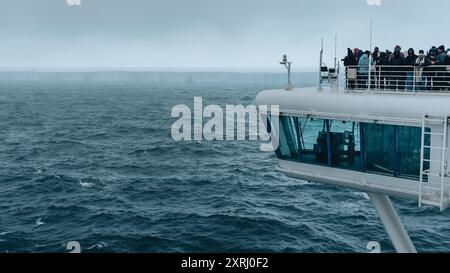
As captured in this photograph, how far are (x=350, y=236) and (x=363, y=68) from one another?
914 inches

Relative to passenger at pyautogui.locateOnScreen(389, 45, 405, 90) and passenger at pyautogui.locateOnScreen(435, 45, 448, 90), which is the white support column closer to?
passenger at pyautogui.locateOnScreen(389, 45, 405, 90)

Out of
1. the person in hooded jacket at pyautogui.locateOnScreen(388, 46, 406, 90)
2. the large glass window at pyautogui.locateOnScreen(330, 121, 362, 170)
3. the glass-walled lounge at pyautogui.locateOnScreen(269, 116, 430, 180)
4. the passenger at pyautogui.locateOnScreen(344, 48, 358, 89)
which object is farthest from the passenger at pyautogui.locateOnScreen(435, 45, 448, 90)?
the large glass window at pyautogui.locateOnScreen(330, 121, 362, 170)

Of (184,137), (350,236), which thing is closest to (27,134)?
(184,137)

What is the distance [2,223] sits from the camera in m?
43.5

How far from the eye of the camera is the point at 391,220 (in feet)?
79.6

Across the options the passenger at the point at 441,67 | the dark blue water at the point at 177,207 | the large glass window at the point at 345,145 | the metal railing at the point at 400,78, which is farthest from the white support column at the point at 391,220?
the dark blue water at the point at 177,207

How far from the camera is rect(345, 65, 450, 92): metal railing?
22.0 m

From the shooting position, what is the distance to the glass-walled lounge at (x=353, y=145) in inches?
799

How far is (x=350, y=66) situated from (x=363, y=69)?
905 mm

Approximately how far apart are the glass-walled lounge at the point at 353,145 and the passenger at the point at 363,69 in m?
3.49

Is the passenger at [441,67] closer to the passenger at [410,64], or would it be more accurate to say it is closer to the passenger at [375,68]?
the passenger at [410,64]

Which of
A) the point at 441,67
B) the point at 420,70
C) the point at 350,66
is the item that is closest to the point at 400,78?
the point at 420,70

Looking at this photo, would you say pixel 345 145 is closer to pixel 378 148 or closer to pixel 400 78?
pixel 378 148
